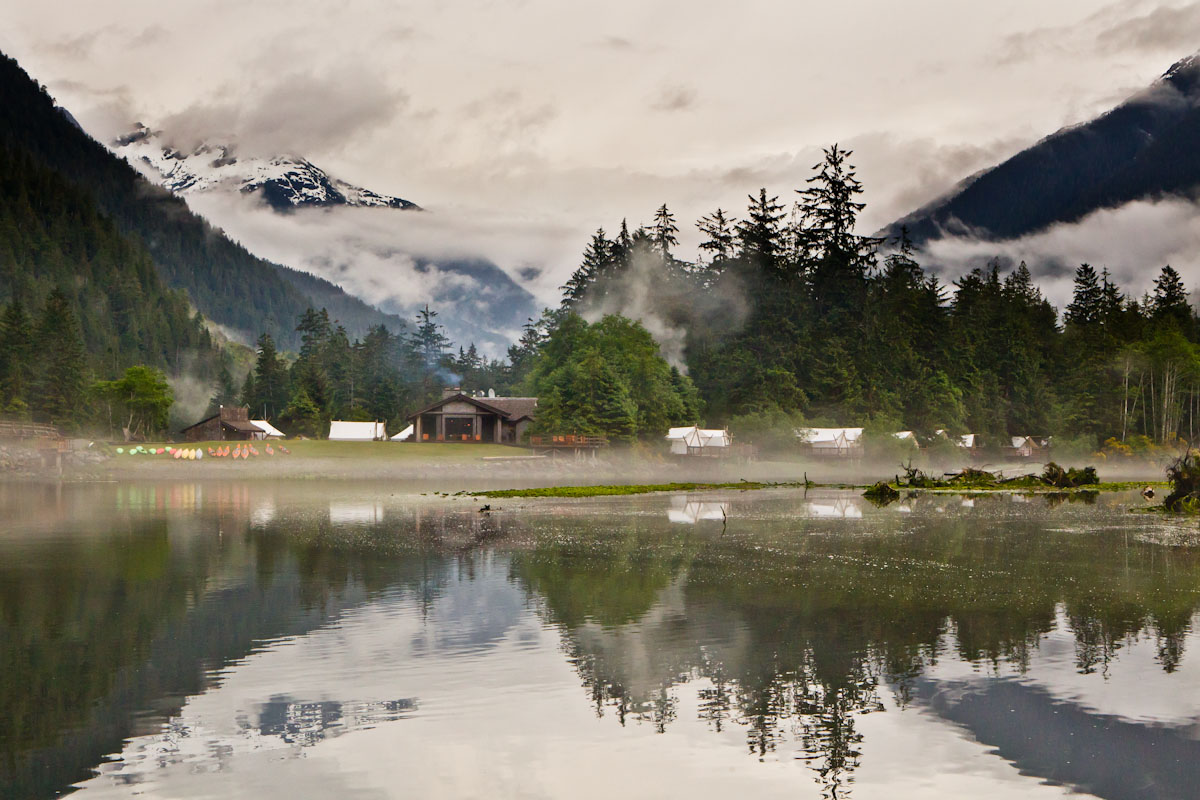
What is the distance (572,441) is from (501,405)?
22.5 m

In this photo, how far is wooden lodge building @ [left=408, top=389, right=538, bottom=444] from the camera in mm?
111625

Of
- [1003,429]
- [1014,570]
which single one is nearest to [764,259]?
[1003,429]

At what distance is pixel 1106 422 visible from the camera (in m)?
126

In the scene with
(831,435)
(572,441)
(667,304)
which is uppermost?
(667,304)

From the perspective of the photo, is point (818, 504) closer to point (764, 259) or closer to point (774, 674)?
point (774, 674)

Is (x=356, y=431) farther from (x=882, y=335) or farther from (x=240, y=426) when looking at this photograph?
(x=882, y=335)

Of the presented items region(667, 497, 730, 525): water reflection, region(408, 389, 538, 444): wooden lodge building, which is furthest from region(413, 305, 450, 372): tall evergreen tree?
region(667, 497, 730, 525): water reflection

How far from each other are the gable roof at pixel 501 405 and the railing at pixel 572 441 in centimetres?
1001

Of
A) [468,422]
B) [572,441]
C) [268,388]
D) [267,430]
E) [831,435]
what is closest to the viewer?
[572,441]

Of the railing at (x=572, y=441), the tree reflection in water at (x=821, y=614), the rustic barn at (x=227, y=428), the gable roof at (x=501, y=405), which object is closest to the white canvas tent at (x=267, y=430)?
the rustic barn at (x=227, y=428)

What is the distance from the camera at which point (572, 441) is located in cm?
9638

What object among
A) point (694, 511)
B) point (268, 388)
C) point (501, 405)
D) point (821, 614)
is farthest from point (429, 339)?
point (821, 614)

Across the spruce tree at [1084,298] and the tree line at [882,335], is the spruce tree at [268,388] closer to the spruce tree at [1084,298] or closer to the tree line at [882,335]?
the tree line at [882,335]

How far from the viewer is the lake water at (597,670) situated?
36.7 feet
